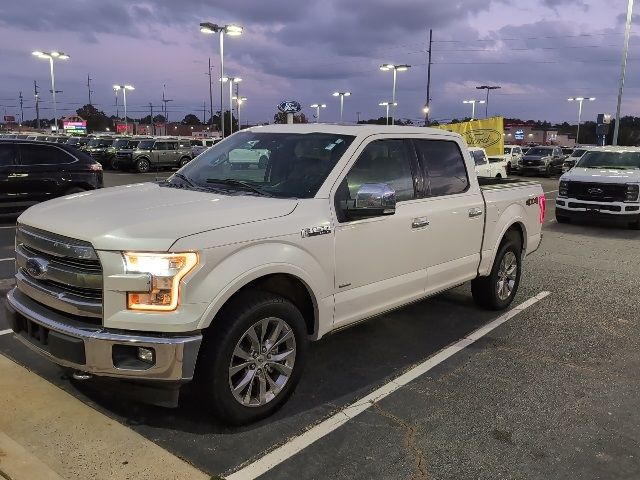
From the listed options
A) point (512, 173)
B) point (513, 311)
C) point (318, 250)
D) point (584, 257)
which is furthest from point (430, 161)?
point (512, 173)

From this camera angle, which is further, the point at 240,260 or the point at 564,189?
the point at 564,189

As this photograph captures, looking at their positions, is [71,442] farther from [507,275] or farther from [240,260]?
[507,275]

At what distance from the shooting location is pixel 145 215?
3396 mm

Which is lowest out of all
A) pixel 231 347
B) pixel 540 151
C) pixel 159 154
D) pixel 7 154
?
pixel 231 347

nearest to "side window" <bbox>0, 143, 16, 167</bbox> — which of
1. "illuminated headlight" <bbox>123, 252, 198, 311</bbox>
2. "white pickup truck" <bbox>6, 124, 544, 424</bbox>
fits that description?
"white pickup truck" <bbox>6, 124, 544, 424</bbox>

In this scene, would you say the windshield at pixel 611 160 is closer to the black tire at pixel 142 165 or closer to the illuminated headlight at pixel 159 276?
the illuminated headlight at pixel 159 276

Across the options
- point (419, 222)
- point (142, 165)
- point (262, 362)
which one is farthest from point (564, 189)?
point (142, 165)

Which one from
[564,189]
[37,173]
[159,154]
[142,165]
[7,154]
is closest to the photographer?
[7,154]

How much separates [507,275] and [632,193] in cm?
843

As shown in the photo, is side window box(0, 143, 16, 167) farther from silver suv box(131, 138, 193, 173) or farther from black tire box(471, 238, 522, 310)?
silver suv box(131, 138, 193, 173)

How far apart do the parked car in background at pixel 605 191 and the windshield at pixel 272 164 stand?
10.9m

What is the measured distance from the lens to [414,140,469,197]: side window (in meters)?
5.09

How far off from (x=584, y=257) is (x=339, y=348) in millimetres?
6382

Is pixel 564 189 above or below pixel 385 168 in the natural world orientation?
below
